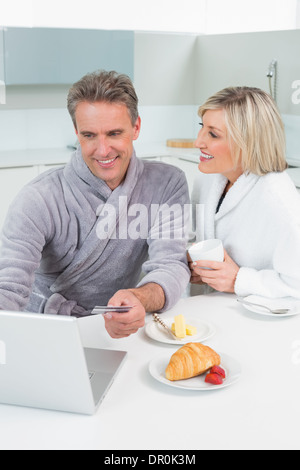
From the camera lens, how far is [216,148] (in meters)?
2.10

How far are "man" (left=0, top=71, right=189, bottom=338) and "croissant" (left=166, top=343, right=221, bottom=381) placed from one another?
1.41 feet

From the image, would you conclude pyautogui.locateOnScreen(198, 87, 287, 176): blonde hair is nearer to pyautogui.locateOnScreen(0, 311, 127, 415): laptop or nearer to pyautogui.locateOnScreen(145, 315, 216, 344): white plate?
pyautogui.locateOnScreen(145, 315, 216, 344): white plate

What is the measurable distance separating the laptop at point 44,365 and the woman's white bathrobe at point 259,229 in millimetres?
758

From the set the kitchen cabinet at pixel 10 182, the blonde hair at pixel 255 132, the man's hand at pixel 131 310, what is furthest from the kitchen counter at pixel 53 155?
the man's hand at pixel 131 310

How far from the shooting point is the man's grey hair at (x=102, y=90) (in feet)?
6.20

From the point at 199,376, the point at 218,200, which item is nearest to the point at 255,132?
the point at 218,200

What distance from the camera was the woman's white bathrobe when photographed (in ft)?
5.86

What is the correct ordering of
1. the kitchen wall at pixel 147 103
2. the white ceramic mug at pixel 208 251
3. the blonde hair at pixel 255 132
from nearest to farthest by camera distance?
the white ceramic mug at pixel 208 251 < the blonde hair at pixel 255 132 < the kitchen wall at pixel 147 103

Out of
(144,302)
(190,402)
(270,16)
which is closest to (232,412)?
(190,402)

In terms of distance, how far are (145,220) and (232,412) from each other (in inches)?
38.2

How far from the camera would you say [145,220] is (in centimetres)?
204

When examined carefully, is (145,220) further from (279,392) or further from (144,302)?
(279,392)

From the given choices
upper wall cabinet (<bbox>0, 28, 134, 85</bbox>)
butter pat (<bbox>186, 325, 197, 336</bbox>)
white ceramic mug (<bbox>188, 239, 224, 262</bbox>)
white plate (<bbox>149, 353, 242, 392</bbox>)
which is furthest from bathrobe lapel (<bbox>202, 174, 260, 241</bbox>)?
upper wall cabinet (<bbox>0, 28, 134, 85</bbox>)

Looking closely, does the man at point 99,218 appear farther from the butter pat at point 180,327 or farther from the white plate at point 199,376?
the white plate at point 199,376
